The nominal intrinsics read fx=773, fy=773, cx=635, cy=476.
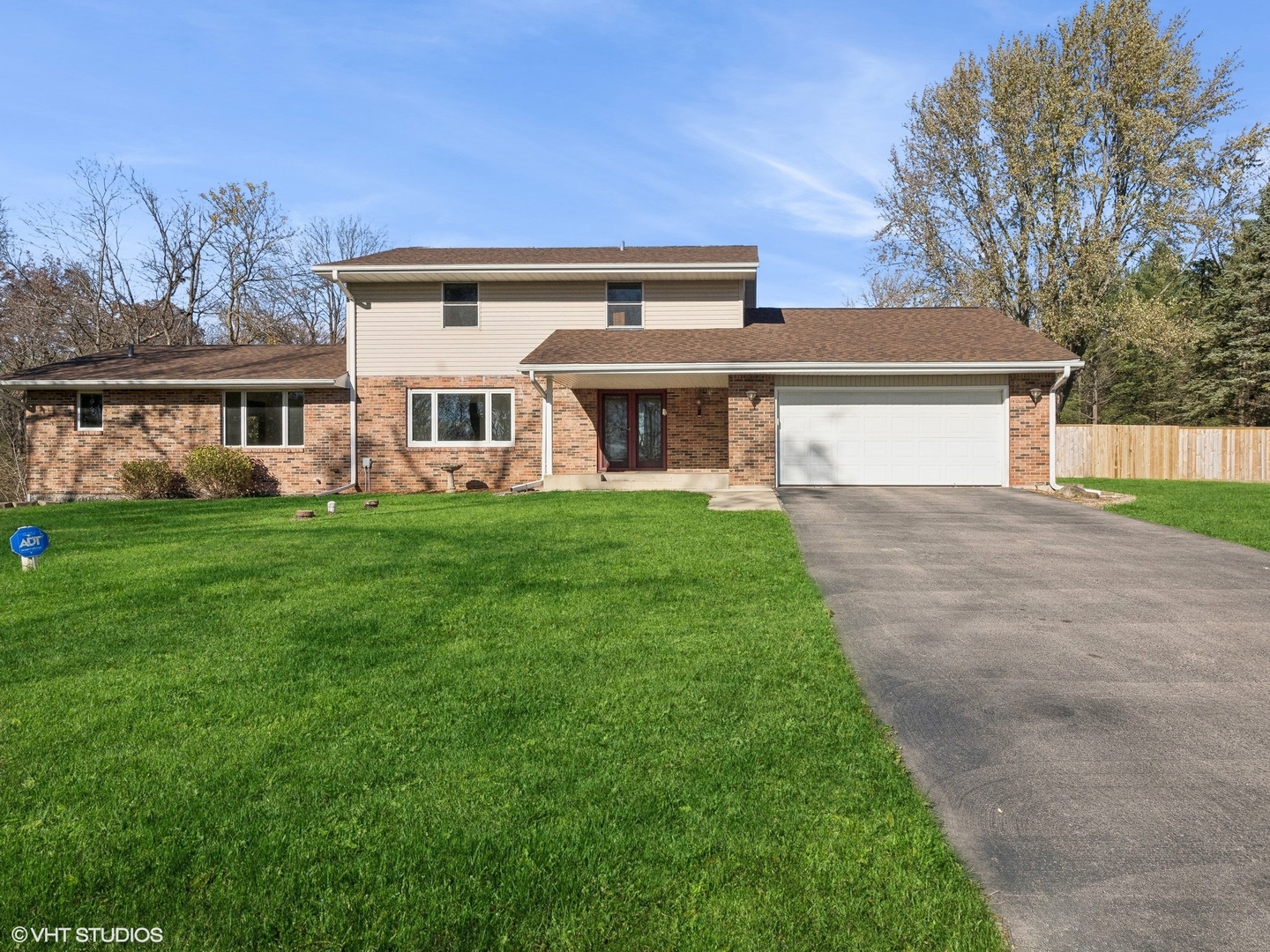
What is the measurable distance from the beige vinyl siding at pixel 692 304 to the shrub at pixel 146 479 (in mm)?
11752

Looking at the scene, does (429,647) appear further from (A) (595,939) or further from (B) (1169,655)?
(B) (1169,655)

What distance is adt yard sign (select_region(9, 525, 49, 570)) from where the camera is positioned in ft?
25.0

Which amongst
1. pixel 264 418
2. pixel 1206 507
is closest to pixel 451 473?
pixel 264 418

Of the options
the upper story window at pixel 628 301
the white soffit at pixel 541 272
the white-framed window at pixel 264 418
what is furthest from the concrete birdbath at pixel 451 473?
the upper story window at pixel 628 301

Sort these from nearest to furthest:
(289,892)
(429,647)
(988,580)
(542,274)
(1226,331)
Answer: (289,892) → (429,647) → (988,580) → (542,274) → (1226,331)

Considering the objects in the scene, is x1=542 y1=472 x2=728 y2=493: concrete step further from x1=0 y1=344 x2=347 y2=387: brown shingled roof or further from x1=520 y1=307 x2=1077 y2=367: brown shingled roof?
x1=0 y1=344 x2=347 y2=387: brown shingled roof

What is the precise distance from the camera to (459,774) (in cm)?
335

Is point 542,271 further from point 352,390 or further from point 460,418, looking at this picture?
point 352,390

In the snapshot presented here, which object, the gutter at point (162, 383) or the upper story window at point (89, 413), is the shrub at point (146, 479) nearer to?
the upper story window at point (89, 413)

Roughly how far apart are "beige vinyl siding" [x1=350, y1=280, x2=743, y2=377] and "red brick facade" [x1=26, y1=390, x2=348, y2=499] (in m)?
1.76

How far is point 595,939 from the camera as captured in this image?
2.33m

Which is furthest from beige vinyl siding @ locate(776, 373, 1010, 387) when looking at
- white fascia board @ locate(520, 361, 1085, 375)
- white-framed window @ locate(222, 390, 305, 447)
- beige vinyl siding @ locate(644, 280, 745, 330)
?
white-framed window @ locate(222, 390, 305, 447)

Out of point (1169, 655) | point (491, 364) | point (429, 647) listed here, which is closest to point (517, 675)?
point (429, 647)

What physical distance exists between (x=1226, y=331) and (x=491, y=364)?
30.3 meters
